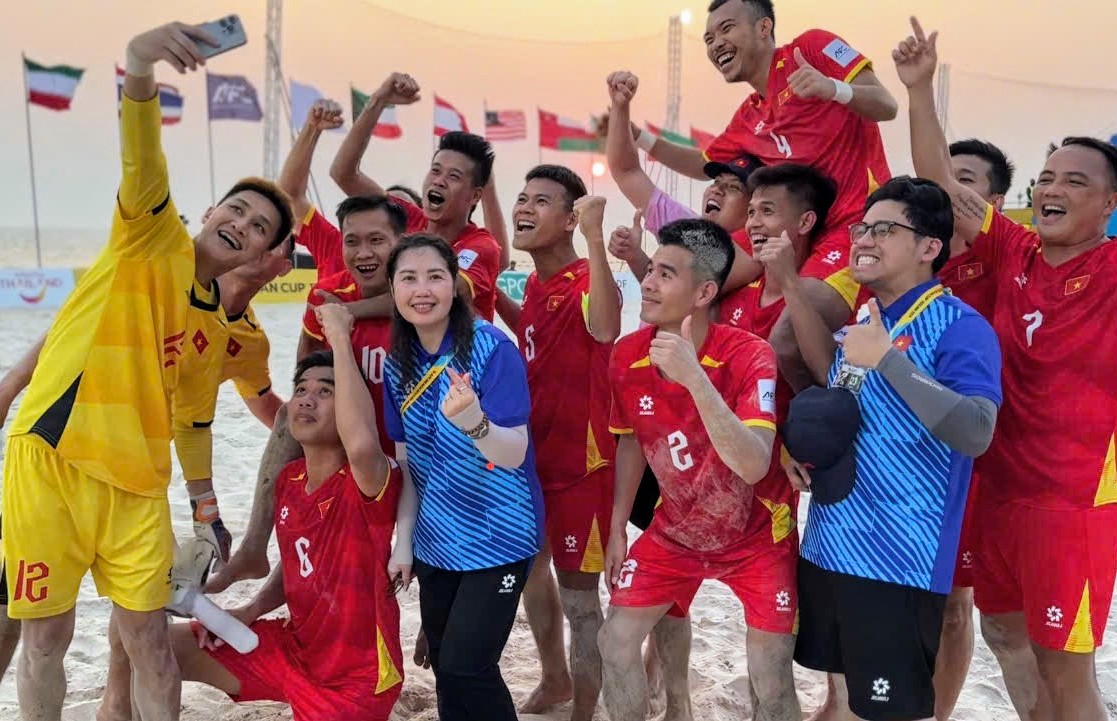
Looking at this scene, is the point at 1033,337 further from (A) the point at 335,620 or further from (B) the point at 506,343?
(A) the point at 335,620

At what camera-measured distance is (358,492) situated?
10.7ft

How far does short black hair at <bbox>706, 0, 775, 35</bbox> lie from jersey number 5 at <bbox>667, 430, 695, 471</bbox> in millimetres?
1926

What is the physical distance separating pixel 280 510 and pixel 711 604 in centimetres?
279

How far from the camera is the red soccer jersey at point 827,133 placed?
337 centimetres

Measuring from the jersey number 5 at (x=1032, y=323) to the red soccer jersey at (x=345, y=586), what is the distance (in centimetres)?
240

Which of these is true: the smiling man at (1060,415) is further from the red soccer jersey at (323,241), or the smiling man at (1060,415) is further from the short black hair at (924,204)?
the red soccer jersey at (323,241)

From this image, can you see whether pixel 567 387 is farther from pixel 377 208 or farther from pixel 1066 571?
pixel 1066 571

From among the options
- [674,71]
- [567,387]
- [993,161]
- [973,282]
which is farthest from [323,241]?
[674,71]

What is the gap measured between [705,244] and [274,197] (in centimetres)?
175

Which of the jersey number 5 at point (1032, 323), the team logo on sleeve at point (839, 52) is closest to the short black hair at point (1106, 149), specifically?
the jersey number 5 at point (1032, 323)

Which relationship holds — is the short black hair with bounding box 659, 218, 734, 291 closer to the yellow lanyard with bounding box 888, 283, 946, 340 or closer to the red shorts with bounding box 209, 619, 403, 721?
the yellow lanyard with bounding box 888, 283, 946, 340

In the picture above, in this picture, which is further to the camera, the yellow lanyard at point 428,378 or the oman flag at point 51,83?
the oman flag at point 51,83

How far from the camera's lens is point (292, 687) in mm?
3223

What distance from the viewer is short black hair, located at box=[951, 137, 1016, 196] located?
3.73 meters
